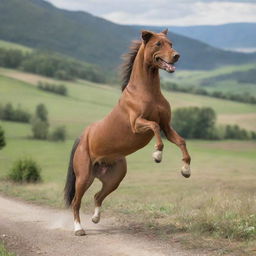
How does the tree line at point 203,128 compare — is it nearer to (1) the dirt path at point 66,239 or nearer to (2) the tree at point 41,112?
(2) the tree at point 41,112

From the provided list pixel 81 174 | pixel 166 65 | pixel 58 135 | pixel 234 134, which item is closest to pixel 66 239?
Result: pixel 81 174

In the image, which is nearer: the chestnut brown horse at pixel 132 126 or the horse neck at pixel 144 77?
the chestnut brown horse at pixel 132 126

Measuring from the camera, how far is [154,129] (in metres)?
8.14

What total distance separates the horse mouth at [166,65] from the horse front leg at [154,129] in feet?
2.66

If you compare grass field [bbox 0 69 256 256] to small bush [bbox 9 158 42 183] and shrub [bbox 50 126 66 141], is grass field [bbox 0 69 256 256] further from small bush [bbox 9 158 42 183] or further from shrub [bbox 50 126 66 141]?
shrub [bbox 50 126 66 141]

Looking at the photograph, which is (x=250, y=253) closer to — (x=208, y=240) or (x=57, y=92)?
(x=208, y=240)

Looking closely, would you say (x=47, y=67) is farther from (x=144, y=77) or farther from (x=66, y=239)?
(x=144, y=77)

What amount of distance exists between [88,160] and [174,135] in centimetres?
186

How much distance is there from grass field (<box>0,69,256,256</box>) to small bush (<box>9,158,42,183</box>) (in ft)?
1.86

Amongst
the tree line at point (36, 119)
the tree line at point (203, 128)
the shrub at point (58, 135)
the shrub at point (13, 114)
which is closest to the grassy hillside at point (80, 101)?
the tree line at point (36, 119)

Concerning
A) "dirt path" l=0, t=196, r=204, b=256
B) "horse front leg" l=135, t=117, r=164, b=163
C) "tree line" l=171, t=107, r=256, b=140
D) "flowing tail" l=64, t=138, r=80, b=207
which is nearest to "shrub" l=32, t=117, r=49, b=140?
"tree line" l=171, t=107, r=256, b=140

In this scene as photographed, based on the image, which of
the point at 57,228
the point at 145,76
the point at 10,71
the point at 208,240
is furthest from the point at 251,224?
the point at 10,71

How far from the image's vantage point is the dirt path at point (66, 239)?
8219 millimetres

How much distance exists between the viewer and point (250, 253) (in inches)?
300
